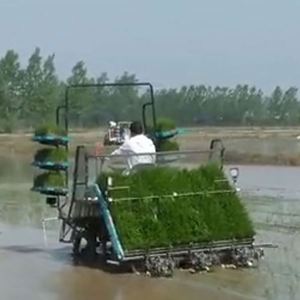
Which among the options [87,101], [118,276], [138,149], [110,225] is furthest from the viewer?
[87,101]

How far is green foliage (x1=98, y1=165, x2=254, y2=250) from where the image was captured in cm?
1454

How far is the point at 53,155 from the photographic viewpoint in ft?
55.2

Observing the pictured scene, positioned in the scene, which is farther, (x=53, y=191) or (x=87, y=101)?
(x=87, y=101)

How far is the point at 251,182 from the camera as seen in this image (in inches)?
1358

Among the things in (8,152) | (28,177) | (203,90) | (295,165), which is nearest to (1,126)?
(203,90)

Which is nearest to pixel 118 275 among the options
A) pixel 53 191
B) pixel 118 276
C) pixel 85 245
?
pixel 118 276

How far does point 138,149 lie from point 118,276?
1777 millimetres

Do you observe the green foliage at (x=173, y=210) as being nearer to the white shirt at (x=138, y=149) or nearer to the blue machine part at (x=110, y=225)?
the blue machine part at (x=110, y=225)

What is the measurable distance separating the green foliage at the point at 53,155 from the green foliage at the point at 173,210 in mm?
2030

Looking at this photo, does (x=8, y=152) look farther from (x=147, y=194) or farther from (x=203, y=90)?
(x=147, y=194)

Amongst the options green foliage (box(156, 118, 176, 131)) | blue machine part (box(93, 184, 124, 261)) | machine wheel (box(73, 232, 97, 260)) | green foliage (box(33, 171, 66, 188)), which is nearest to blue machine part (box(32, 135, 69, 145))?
green foliage (box(33, 171, 66, 188))

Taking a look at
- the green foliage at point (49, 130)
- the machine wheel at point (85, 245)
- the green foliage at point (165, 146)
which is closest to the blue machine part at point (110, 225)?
the machine wheel at point (85, 245)

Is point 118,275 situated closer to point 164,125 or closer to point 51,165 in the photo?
point 51,165

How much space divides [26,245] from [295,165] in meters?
29.4
